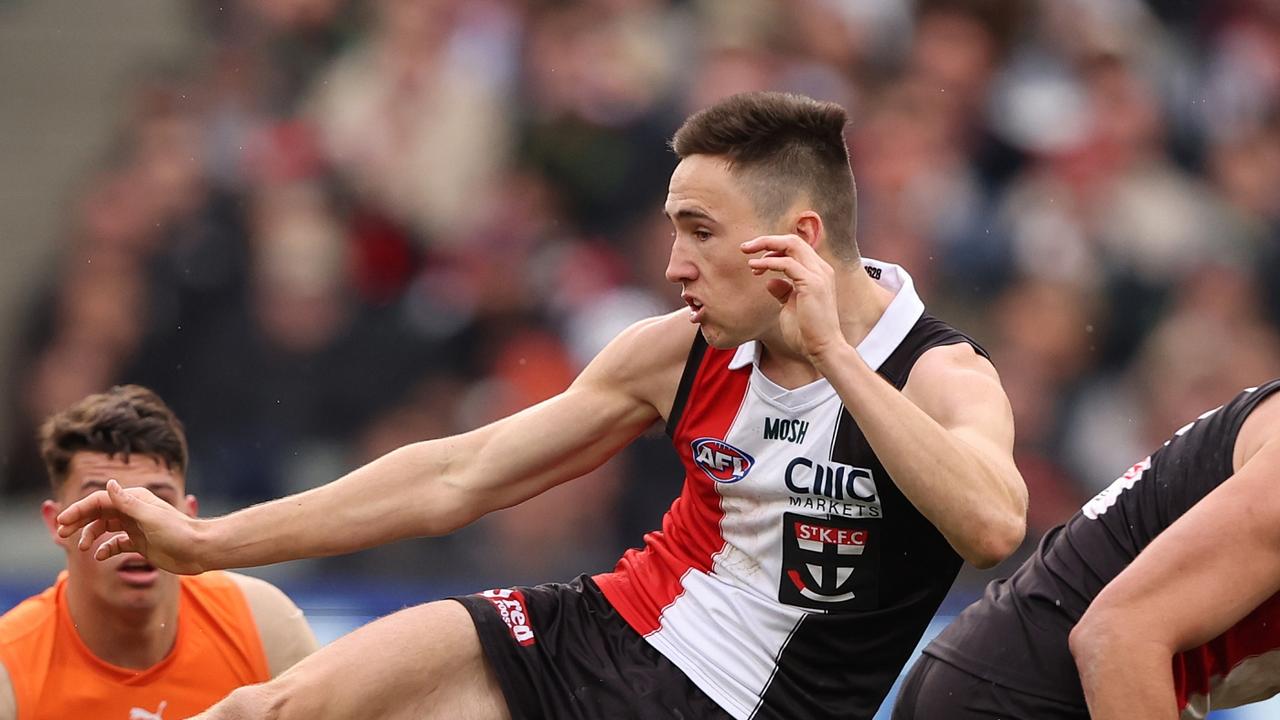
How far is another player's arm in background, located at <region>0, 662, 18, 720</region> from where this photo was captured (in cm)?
501

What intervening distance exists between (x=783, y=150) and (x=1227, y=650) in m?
1.58

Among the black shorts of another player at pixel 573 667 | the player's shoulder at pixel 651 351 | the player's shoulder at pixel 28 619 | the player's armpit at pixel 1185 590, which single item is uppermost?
the player's shoulder at pixel 651 351

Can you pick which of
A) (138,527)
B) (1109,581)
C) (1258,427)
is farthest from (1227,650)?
(138,527)

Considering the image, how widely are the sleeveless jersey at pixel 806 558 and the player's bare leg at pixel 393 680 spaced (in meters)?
0.46

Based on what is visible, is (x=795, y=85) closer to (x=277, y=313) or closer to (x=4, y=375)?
(x=277, y=313)

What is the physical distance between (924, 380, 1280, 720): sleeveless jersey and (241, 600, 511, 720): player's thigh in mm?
1155

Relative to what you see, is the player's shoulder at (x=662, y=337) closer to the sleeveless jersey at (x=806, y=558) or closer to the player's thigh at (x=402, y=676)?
the sleeveless jersey at (x=806, y=558)

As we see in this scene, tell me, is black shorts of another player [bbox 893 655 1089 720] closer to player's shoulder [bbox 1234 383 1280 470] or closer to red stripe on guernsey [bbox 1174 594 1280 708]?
red stripe on guernsey [bbox 1174 594 1280 708]

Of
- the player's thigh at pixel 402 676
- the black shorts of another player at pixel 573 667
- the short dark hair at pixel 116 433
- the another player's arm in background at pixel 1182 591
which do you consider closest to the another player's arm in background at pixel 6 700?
the short dark hair at pixel 116 433

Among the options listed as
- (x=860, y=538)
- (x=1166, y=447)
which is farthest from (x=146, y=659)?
(x=1166, y=447)

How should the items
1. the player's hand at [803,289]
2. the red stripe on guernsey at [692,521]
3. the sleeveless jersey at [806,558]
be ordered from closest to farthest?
the player's hand at [803,289] < the sleeveless jersey at [806,558] < the red stripe on guernsey at [692,521]

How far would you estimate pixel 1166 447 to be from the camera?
3662 mm

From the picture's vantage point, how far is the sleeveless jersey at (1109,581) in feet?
11.6

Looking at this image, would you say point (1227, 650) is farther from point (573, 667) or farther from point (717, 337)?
point (573, 667)
